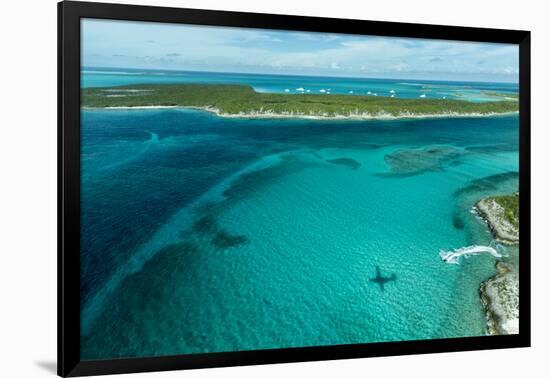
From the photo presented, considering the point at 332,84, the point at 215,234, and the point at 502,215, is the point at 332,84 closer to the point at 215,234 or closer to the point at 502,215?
the point at 215,234

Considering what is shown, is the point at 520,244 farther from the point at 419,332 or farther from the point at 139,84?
the point at 139,84

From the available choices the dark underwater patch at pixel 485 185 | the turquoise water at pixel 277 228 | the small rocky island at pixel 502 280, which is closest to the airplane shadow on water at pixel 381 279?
the turquoise water at pixel 277 228

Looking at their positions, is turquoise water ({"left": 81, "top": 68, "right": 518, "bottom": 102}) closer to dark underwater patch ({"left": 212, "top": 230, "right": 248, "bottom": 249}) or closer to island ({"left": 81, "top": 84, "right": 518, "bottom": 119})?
island ({"left": 81, "top": 84, "right": 518, "bottom": 119})

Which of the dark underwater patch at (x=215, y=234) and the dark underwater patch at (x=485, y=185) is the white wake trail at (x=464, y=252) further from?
the dark underwater patch at (x=215, y=234)

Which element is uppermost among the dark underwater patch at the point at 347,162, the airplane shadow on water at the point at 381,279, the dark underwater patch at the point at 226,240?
the dark underwater patch at the point at 347,162

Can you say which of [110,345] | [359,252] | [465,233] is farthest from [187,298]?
[465,233]
